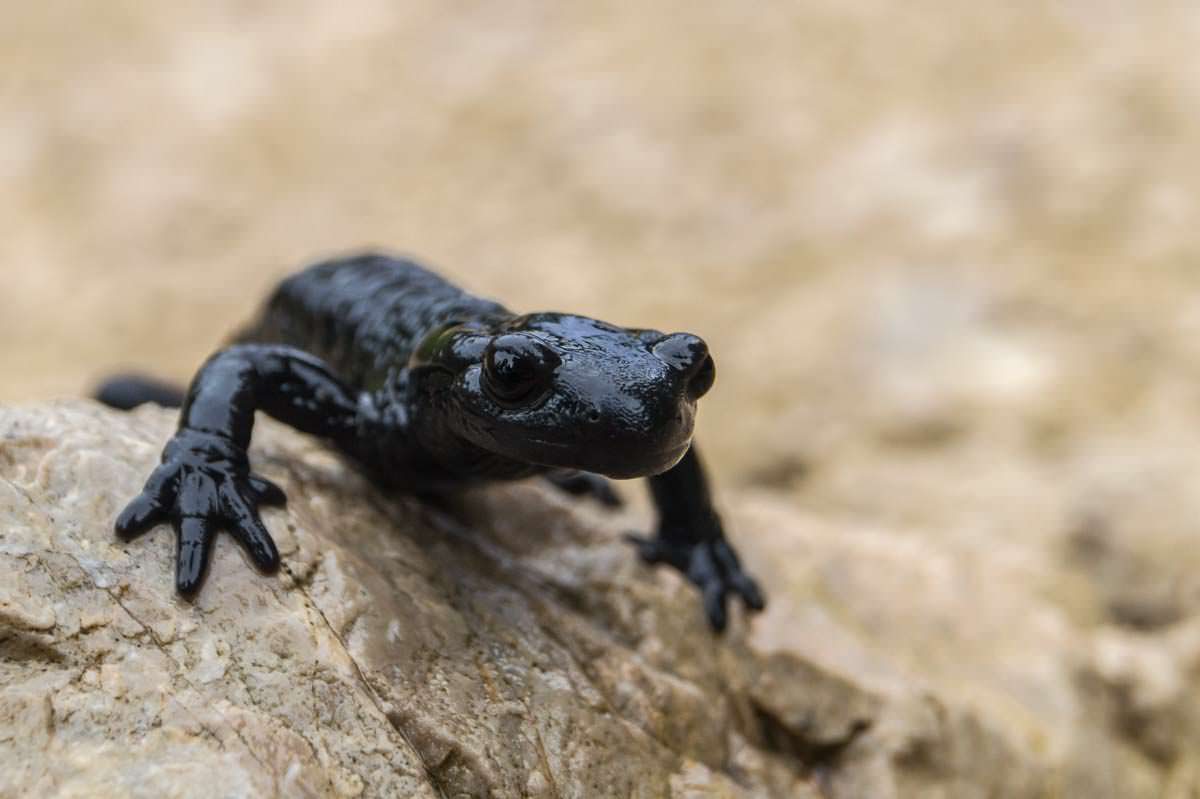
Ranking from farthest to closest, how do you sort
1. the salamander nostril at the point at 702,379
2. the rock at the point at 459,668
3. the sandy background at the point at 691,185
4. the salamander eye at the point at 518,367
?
1. the sandy background at the point at 691,185
2. the salamander nostril at the point at 702,379
3. the salamander eye at the point at 518,367
4. the rock at the point at 459,668

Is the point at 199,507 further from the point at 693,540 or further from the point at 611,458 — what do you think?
the point at 693,540

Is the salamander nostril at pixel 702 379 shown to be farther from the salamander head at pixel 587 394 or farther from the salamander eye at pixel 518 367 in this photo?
the salamander eye at pixel 518 367

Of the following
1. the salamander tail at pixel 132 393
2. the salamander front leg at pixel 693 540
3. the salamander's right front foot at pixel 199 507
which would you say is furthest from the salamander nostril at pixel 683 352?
the salamander tail at pixel 132 393

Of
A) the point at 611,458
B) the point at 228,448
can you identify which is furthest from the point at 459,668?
the point at 228,448

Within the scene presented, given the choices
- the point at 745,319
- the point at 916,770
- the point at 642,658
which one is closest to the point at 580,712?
the point at 642,658

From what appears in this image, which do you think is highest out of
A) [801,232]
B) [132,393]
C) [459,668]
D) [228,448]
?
[228,448]

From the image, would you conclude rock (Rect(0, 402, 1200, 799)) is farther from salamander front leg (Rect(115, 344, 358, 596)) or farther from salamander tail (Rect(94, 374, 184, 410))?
salamander tail (Rect(94, 374, 184, 410))

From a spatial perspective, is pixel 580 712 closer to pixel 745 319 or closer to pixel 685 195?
pixel 745 319

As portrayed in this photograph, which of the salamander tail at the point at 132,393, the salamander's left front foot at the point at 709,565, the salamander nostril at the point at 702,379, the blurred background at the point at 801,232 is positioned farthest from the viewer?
the blurred background at the point at 801,232
